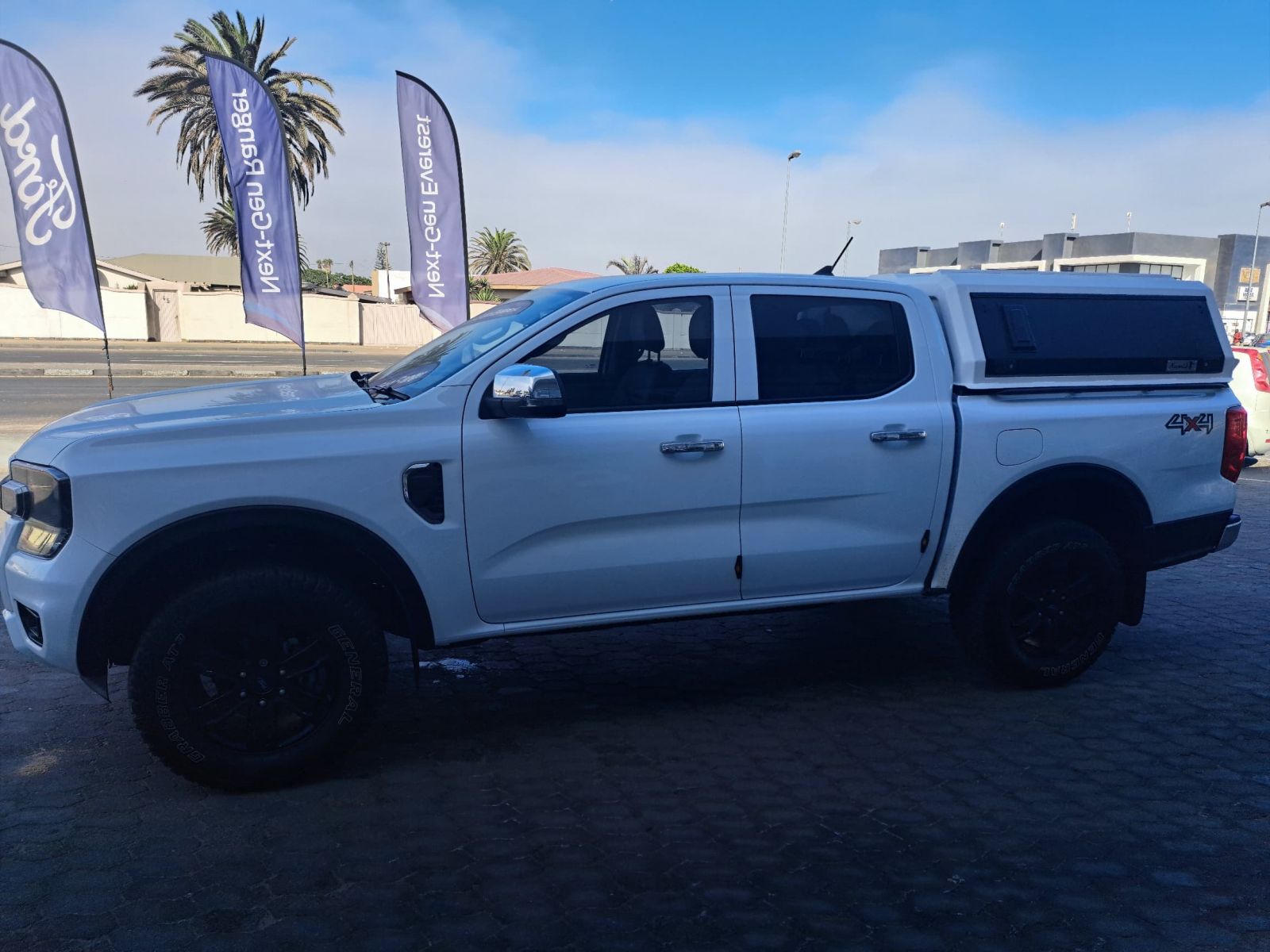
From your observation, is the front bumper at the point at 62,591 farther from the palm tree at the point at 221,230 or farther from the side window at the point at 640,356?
the palm tree at the point at 221,230

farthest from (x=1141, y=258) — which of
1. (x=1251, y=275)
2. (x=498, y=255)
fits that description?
(x=498, y=255)

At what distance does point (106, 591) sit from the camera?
3.51 meters

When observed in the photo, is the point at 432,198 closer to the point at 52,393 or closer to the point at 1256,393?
the point at 52,393

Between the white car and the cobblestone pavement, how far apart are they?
750 cm

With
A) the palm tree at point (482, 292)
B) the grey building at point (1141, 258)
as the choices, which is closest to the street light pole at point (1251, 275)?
the grey building at point (1141, 258)

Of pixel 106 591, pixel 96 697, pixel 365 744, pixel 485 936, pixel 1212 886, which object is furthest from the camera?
pixel 96 697

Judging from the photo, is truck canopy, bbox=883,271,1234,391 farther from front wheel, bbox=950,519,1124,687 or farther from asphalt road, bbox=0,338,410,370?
asphalt road, bbox=0,338,410,370

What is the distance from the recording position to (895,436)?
176 inches

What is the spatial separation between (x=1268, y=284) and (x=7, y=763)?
6446 centimetres

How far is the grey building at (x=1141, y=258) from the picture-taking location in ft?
187

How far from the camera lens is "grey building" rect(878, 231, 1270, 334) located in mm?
57062

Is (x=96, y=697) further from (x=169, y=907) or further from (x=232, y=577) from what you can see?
(x=169, y=907)

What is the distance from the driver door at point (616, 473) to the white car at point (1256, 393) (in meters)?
9.74

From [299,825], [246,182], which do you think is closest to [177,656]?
[299,825]
